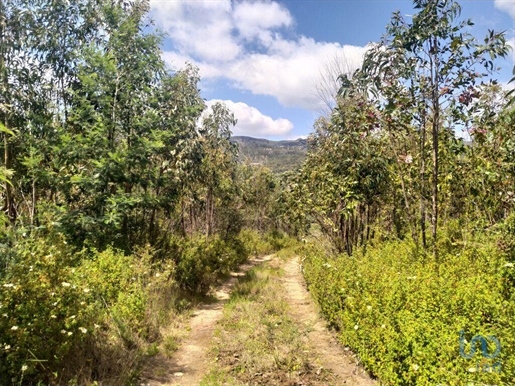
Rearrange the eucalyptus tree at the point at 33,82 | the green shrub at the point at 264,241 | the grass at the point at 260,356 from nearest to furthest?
the grass at the point at 260,356, the eucalyptus tree at the point at 33,82, the green shrub at the point at 264,241

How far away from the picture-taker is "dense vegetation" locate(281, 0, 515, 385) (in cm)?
344

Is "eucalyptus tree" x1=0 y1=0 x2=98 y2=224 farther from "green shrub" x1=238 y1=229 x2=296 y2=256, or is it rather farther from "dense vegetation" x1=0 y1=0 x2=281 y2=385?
"green shrub" x1=238 y1=229 x2=296 y2=256

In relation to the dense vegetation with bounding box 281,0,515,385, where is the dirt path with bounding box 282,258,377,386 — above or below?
below

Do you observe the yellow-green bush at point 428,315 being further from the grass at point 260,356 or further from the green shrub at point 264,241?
the green shrub at point 264,241

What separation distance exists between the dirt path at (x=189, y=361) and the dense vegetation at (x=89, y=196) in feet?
1.17

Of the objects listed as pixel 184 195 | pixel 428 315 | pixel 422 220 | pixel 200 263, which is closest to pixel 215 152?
pixel 184 195

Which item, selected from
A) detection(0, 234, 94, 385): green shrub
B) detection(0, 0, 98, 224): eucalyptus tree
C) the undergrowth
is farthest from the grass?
detection(0, 0, 98, 224): eucalyptus tree

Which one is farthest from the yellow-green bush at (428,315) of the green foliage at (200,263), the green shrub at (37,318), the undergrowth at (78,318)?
the green foliage at (200,263)

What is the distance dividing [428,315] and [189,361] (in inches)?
159

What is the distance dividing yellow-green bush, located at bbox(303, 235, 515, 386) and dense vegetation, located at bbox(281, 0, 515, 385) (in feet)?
0.05

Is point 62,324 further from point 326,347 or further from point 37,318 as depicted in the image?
point 326,347

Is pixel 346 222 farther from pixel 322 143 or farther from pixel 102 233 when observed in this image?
pixel 102 233

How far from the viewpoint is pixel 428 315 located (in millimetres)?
3744

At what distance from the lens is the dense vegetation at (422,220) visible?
11.3 ft
